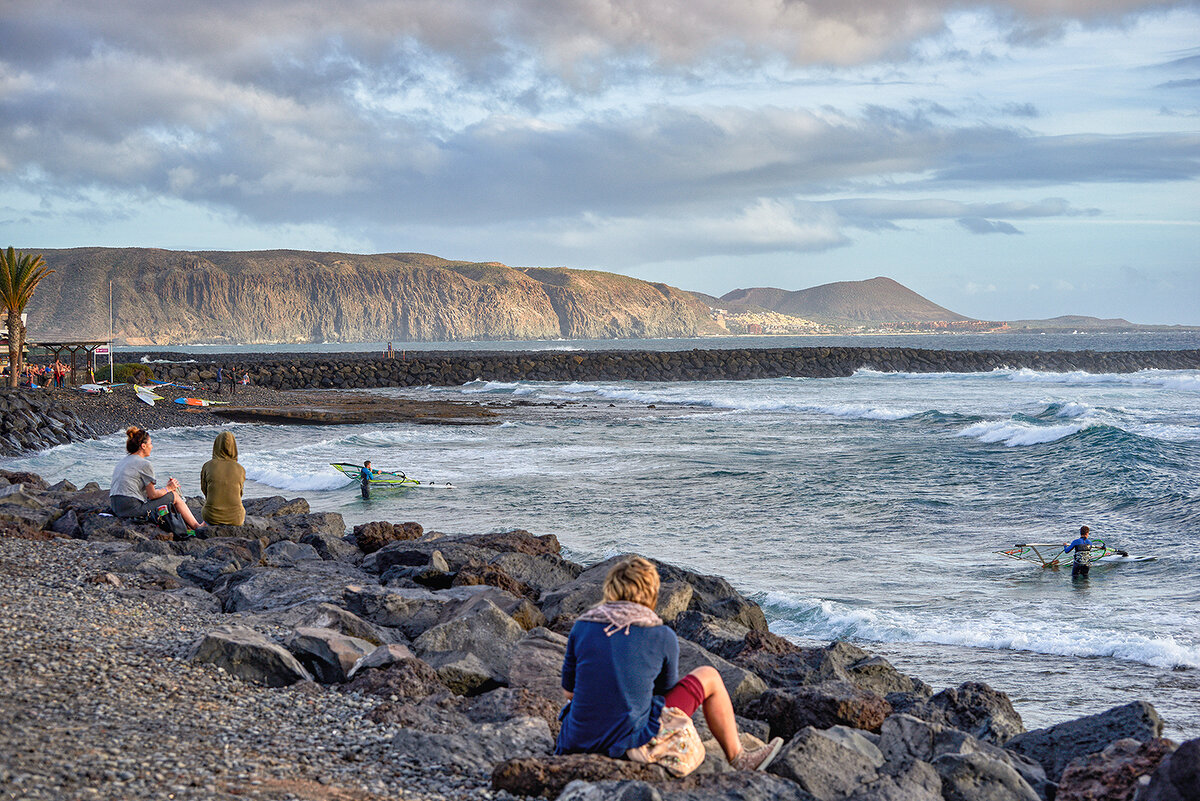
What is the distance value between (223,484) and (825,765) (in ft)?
25.9

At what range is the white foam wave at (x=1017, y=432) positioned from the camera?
2533cm

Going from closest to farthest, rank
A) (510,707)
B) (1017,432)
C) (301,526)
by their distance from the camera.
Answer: (510,707) → (301,526) → (1017,432)

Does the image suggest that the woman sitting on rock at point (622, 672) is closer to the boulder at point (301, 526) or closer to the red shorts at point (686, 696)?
the red shorts at point (686, 696)

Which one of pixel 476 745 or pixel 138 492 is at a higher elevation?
pixel 138 492

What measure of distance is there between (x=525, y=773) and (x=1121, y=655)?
21.0 feet

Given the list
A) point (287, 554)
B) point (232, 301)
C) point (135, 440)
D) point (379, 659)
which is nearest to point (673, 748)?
point (379, 659)

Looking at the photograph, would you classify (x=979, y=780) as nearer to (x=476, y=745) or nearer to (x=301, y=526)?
(x=476, y=745)

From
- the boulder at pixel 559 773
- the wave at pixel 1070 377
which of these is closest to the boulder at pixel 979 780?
the boulder at pixel 559 773

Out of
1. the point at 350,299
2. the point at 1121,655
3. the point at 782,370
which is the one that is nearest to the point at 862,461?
the point at 1121,655

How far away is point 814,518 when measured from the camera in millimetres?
15719

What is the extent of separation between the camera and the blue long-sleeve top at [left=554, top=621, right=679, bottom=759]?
14.6 feet

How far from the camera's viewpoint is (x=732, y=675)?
645 cm

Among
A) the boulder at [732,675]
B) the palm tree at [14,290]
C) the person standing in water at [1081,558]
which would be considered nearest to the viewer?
the boulder at [732,675]

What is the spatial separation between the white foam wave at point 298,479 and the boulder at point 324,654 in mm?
13776
